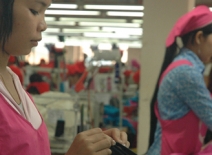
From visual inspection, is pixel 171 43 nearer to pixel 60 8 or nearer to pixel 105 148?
pixel 105 148

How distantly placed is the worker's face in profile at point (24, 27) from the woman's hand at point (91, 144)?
246 millimetres

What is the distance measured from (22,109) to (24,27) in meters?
0.20

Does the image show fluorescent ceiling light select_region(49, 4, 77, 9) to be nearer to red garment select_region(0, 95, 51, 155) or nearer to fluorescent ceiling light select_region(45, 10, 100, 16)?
fluorescent ceiling light select_region(45, 10, 100, 16)

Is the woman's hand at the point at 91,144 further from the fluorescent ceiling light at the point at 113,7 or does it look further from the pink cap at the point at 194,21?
the fluorescent ceiling light at the point at 113,7

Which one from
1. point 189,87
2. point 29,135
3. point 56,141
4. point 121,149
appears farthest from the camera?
point 56,141

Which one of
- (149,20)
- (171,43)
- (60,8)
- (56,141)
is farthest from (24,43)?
(60,8)

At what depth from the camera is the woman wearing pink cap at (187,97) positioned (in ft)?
4.97

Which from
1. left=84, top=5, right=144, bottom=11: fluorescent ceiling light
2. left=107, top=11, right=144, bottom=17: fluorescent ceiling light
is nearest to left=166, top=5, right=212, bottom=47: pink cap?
left=84, top=5, right=144, bottom=11: fluorescent ceiling light

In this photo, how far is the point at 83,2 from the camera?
3.67 meters

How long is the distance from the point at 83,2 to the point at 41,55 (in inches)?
390

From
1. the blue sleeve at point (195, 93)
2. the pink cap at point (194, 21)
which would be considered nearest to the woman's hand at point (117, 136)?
the blue sleeve at point (195, 93)

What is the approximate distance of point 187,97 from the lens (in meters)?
1.53

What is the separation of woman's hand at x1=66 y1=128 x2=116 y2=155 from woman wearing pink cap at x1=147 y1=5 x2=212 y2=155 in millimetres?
826

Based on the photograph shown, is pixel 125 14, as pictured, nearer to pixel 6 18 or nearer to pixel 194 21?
pixel 194 21
